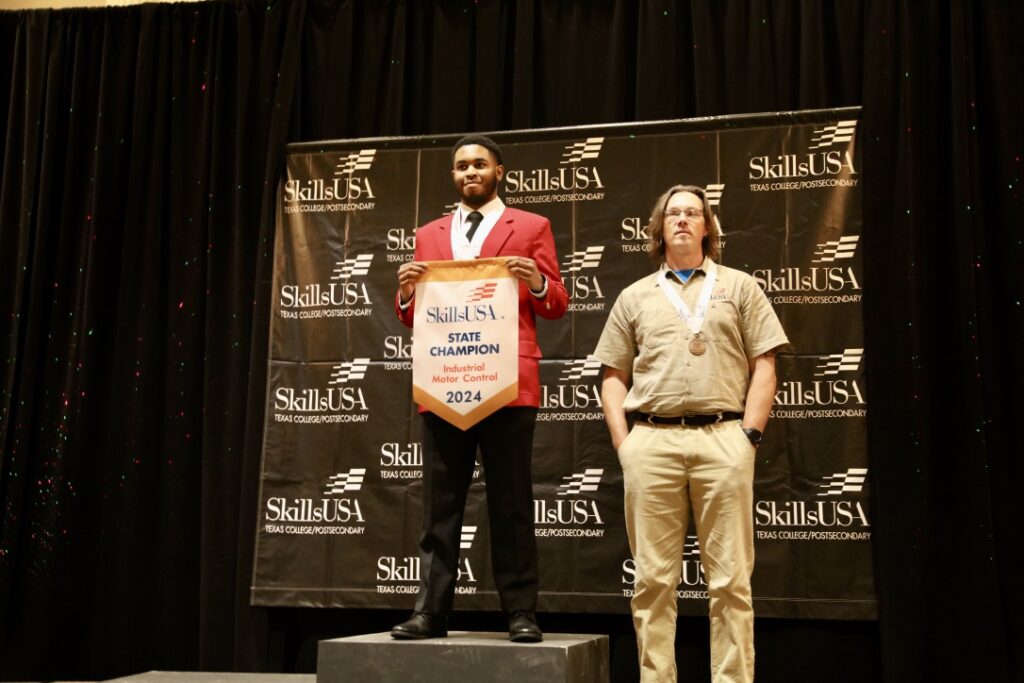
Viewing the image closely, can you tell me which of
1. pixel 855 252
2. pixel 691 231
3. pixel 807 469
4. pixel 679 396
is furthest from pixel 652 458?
pixel 855 252

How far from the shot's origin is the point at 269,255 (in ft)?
15.9

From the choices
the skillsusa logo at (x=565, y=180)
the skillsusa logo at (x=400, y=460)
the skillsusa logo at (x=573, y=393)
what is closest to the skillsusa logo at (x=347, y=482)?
the skillsusa logo at (x=400, y=460)

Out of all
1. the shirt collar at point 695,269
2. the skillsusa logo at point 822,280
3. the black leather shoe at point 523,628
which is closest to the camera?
the black leather shoe at point 523,628

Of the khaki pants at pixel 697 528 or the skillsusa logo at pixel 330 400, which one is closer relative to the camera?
the khaki pants at pixel 697 528

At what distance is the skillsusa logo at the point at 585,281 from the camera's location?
4.49 meters

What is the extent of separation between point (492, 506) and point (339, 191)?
224 centimetres

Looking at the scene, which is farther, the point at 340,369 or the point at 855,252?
the point at 340,369

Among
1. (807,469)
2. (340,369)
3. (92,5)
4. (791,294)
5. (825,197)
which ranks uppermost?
(92,5)

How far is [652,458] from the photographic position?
3256 mm

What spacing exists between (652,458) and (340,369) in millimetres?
1888

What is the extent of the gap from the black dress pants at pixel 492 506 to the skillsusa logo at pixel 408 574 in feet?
4.46

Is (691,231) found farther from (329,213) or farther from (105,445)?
(105,445)

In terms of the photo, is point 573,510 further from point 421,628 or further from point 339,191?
point 339,191

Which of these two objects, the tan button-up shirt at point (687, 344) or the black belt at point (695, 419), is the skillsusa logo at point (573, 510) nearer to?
the tan button-up shirt at point (687, 344)
